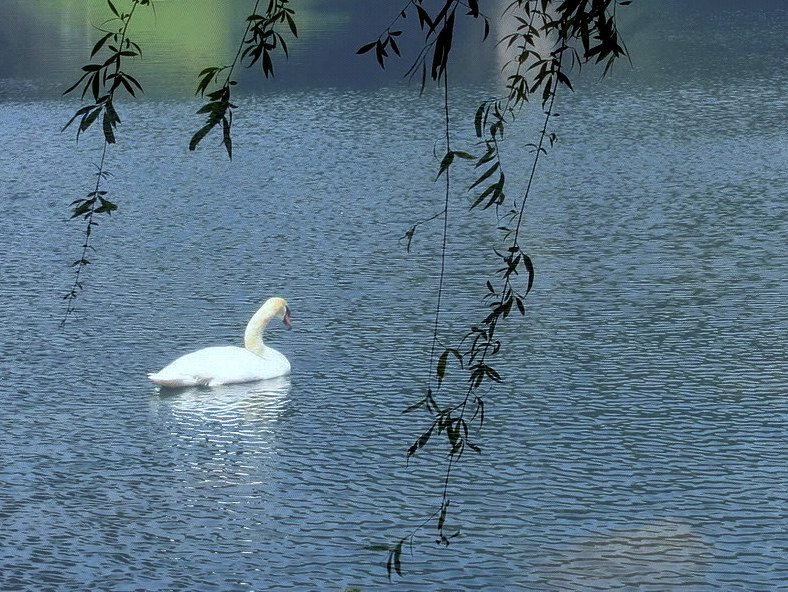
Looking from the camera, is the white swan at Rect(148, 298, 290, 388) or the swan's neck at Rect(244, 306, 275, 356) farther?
the swan's neck at Rect(244, 306, 275, 356)

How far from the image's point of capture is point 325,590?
5805mm

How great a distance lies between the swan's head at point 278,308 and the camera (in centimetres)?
895

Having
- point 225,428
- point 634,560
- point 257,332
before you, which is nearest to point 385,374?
point 257,332

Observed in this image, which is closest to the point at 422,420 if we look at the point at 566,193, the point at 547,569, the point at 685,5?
the point at 547,569

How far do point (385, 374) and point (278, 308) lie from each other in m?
0.94

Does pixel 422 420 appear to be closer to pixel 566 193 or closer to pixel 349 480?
pixel 349 480

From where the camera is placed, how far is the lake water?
6.15 metres

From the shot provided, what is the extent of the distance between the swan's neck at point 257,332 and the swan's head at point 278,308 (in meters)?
0.03

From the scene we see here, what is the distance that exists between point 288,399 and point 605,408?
1.73m

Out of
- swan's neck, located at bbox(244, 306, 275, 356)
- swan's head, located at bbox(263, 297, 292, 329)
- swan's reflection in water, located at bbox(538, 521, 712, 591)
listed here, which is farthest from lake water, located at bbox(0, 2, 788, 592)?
swan's neck, located at bbox(244, 306, 275, 356)

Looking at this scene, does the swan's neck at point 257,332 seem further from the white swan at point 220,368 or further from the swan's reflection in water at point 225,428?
the swan's reflection in water at point 225,428

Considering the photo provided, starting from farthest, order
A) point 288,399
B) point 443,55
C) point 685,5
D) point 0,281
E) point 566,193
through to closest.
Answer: point 685,5
point 566,193
point 0,281
point 288,399
point 443,55

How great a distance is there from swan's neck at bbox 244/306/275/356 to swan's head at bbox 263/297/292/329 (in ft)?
0.09

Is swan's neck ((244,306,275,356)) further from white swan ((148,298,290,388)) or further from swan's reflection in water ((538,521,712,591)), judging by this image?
swan's reflection in water ((538,521,712,591))
